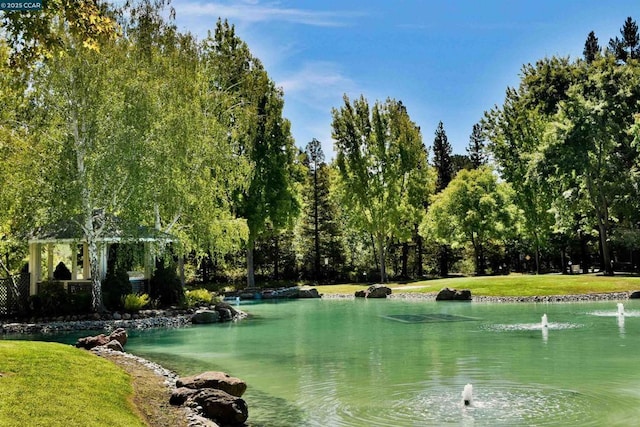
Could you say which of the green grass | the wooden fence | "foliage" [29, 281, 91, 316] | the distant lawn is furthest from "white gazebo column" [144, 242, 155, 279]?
the distant lawn

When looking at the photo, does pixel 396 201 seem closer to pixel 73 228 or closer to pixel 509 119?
pixel 509 119

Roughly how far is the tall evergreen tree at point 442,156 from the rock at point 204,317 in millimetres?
43243

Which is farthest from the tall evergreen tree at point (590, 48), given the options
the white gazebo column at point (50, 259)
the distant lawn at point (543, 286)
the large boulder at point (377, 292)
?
the white gazebo column at point (50, 259)

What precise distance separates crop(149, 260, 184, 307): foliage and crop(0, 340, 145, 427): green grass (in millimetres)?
16324

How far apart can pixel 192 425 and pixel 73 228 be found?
62.5 ft

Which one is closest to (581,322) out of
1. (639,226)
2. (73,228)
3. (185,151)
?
(185,151)

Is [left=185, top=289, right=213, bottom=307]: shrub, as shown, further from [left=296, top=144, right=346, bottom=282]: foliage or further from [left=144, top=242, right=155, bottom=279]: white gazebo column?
[left=296, top=144, right=346, bottom=282]: foliage

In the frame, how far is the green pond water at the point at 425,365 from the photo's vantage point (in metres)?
9.38

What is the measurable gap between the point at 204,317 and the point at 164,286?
323 centimetres

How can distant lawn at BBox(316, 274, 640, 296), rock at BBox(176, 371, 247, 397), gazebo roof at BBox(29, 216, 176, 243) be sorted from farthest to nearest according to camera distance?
distant lawn at BBox(316, 274, 640, 296) < gazebo roof at BBox(29, 216, 176, 243) < rock at BBox(176, 371, 247, 397)

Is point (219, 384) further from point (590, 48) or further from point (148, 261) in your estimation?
point (590, 48)

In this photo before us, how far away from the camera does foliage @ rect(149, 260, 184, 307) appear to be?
27453 mm

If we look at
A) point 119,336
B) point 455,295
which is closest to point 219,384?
point 119,336

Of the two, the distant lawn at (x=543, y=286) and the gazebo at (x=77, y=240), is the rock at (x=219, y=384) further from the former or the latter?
the distant lawn at (x=543, y=286)
